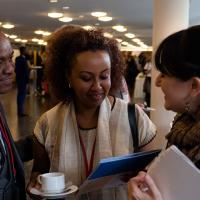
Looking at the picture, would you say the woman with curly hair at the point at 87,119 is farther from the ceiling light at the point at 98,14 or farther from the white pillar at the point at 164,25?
the ceiling light at the point at 98,14

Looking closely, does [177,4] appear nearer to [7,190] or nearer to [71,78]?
[71,78]

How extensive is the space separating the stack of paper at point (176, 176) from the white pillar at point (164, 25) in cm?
415

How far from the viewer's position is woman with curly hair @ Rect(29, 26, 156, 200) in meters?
1.64


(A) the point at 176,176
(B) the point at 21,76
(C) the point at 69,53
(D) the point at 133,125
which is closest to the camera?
(A) the point at 176,176

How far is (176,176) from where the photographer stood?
1077 mm

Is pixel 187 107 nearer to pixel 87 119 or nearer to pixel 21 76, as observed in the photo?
pixel 87 119

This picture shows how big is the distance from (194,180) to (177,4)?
451 centimetres

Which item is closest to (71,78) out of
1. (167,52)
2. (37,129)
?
(37,129)

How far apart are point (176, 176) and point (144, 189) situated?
0.35 feet

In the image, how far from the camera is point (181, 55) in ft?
3.68

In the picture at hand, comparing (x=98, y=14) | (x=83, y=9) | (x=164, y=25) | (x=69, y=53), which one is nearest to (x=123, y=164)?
(x=69, y=53)

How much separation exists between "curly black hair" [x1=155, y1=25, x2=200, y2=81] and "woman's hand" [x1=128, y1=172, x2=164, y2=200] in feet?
0.96

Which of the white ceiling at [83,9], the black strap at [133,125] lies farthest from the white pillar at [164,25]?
the white ceiling at [83,9]

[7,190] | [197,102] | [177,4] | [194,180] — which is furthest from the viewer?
[177,4]
